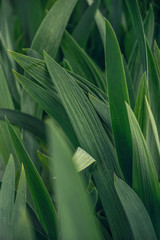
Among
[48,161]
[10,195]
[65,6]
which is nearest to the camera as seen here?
[10,195]

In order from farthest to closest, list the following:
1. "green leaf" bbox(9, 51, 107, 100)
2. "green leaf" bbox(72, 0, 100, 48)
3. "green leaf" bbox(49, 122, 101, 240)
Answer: "green leaf" bbox(72, 0, 100, 48) → "green leaf" bbox(9, 51, 107, 100) → "green leaf" bbox(49, 122, 101, 240)

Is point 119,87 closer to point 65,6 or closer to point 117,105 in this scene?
point 117,105

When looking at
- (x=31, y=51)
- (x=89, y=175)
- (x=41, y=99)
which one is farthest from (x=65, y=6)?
(x=89, y=175)

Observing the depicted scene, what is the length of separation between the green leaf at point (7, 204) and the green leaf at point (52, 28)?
0.98 feet

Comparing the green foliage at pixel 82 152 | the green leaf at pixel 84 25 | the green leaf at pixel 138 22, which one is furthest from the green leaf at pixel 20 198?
the green leaf at pixel 84 25

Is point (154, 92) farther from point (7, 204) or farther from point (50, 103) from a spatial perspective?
point (7, 204)

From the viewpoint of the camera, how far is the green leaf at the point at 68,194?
30 cm

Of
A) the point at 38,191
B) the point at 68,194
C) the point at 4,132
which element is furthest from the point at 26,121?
the point at 68,194

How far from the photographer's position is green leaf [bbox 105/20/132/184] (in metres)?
0.45

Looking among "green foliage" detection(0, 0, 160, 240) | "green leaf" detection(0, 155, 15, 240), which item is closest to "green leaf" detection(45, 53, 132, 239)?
"green foliage" detection(0, 0, 160, 240)

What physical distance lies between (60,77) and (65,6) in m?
0.22

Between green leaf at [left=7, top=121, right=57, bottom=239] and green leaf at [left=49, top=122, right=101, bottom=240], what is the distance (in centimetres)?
10

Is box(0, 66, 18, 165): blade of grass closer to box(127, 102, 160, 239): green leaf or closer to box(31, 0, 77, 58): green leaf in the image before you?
box(31, 0, 77, 58): green leaf

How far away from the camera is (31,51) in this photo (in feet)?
1.92
